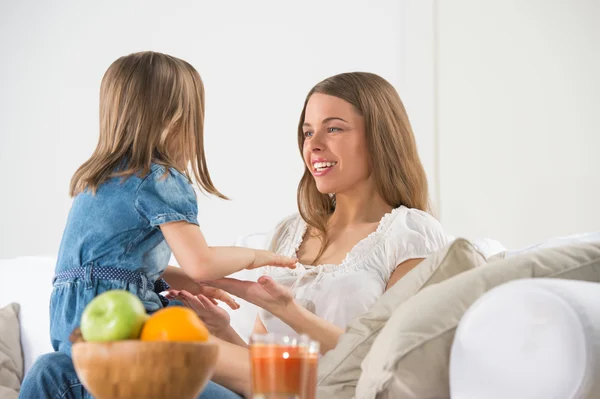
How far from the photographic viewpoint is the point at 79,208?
5.75 ft

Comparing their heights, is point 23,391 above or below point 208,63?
below

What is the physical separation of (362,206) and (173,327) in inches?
55.8

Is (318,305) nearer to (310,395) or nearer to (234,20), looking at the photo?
(310,395)

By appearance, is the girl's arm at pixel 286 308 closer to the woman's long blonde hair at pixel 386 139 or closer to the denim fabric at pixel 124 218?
the denim fabric at pixel 124 218

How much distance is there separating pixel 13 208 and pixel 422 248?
270cm

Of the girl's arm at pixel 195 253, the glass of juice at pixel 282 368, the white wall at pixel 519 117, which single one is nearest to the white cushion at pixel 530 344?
the glass of juice at pixel 282 368

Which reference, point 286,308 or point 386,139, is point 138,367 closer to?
point 286,308

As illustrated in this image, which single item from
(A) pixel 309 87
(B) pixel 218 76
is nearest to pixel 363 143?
(A) pixel 309 87

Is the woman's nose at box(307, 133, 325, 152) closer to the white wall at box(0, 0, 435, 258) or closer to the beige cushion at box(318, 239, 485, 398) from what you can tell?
the beige cushion at box(318, 239, 485, 398)

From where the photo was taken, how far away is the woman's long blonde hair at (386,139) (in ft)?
7.36

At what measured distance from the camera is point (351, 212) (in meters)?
2.33

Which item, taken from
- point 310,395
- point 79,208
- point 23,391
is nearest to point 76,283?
point 79,208

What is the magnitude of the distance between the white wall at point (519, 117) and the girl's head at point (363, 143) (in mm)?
1166

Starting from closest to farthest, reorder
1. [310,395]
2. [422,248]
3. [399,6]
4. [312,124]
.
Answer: [310,395], [422,248], [312,124], [399,6]
